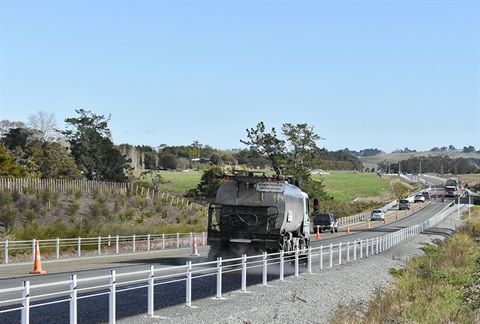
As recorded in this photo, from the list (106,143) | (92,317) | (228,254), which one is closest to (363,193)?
(106,143)

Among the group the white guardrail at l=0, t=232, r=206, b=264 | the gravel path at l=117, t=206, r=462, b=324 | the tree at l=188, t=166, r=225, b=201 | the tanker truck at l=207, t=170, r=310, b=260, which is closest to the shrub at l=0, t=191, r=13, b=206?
the white guardrail at l=0, t=232, r=206, b=264

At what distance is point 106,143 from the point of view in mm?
85250

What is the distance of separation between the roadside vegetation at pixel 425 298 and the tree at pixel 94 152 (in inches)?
1960

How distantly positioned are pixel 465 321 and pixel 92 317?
881 cm

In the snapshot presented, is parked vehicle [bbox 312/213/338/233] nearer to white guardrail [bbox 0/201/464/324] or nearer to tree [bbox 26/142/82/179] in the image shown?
white guardrail [bbox 0/201/464/324]

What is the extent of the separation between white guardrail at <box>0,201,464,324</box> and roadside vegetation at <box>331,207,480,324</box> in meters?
2.68

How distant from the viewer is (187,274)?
15.9 m

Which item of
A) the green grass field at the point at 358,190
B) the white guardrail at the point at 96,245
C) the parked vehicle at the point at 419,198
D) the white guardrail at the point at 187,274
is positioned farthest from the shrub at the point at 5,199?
the green grass field at the point at 358,190

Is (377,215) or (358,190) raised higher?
(358,190)

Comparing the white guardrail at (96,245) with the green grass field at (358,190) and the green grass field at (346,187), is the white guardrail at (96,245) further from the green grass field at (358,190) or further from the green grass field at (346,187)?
the green grass field at (358,190)

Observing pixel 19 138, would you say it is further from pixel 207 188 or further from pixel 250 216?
pixel 250 216

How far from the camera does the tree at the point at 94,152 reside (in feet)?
268

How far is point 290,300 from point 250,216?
695 centimetres

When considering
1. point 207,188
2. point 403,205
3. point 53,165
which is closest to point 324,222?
point 53,165
